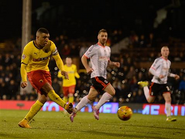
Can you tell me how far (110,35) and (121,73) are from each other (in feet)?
22.0

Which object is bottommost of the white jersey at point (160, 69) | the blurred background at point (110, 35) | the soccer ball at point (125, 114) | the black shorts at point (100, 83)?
the soccer ball at point (125, 114)

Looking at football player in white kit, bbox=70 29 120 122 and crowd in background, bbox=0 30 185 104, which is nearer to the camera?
football player in white kit, bbox=70 29 120 122

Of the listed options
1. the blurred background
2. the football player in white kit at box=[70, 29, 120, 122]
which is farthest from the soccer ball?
the blurred background

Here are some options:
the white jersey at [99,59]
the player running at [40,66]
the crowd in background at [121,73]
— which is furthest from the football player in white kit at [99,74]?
the crowd in background at [121,73]

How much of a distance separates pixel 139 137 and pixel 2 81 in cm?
1620

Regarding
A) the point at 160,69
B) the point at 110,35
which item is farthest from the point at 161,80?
the point at 110,35

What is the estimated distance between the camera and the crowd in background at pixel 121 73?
811 inches

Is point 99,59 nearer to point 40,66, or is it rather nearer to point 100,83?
point 100,83

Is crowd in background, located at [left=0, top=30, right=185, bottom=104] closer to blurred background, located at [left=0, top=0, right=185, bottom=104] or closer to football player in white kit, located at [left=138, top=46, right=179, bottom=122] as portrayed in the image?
blurred background, located at [left=0, top=0, right=185, bottom=104]

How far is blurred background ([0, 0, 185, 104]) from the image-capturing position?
21656 mm

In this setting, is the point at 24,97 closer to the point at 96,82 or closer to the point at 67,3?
the point at 96,82

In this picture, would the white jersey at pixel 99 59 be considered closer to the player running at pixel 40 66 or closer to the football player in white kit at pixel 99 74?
the football player in white kit at pixel 99 74

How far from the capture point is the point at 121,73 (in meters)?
22.0

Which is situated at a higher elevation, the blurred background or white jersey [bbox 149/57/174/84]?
the blurred background
